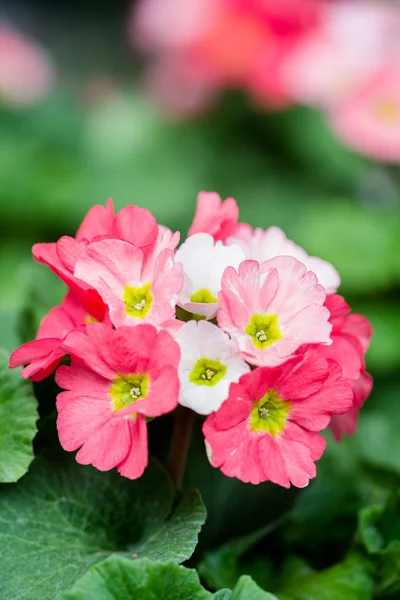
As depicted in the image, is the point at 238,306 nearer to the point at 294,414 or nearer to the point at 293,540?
the point at 294,414

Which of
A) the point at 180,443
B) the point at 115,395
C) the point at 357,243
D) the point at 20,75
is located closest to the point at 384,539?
the point at 180,443

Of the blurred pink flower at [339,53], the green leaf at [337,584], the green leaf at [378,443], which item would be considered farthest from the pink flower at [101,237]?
the blurred pink flower at [339,53]

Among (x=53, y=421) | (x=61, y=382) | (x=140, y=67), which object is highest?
(x=61, y=382)

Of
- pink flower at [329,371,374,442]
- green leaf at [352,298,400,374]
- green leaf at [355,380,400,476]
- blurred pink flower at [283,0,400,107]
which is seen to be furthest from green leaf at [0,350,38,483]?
blurred pink flower at [283,0,400,107]

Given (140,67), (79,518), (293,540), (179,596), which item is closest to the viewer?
(179,596)

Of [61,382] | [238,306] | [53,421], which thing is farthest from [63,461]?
[238,306]

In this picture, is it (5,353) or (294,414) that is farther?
(5,353)
